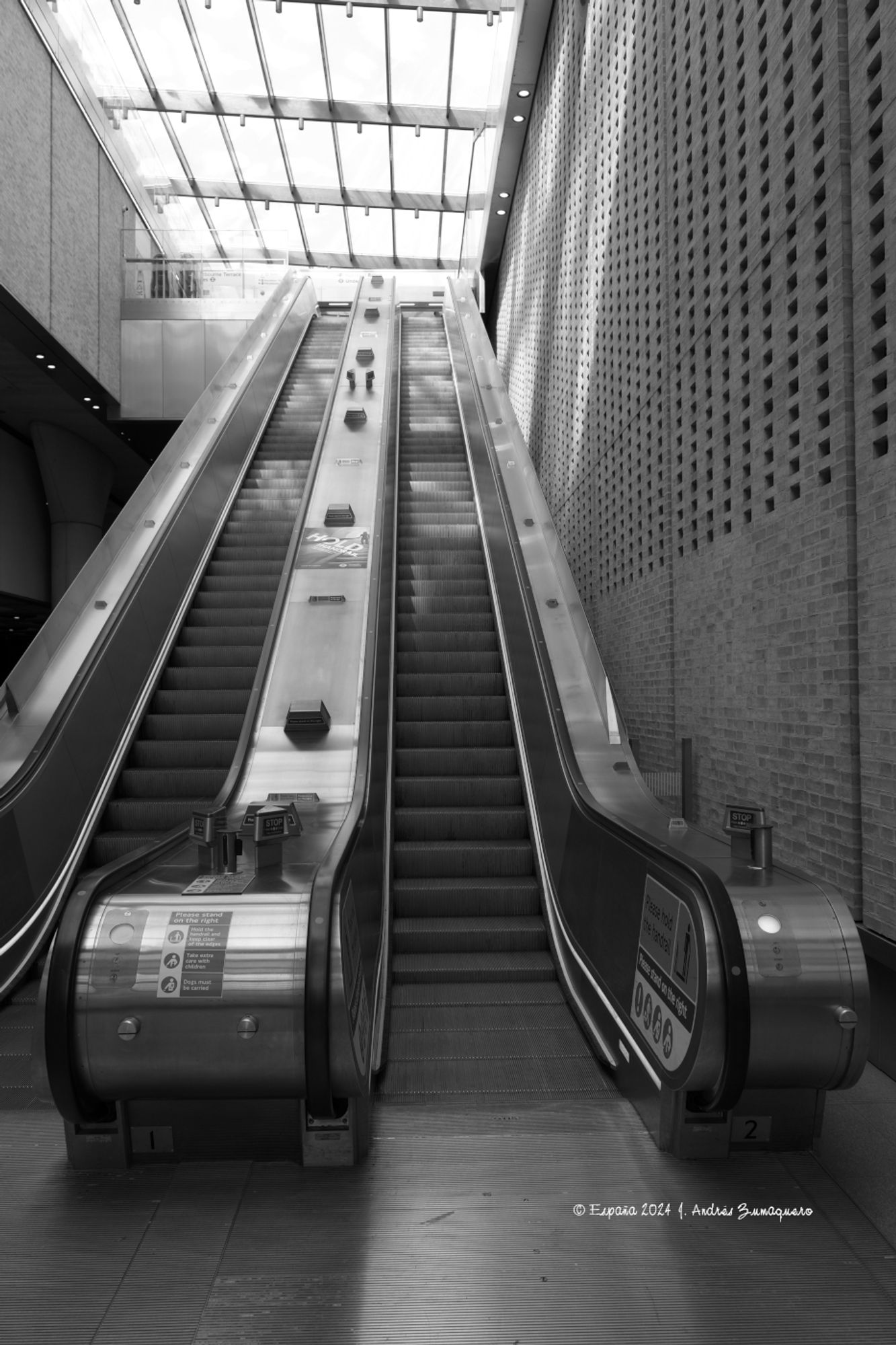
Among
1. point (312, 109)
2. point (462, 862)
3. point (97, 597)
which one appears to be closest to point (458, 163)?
point (312, 109)

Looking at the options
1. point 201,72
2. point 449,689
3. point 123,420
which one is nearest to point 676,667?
point 449,689

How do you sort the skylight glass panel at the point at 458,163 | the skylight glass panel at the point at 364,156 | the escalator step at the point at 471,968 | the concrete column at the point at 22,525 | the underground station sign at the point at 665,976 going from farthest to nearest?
the skylight glass panel at the point at 458,163
the skylight glass panel at the point at 364,156
the concrete column at the point at 22,525
the escalator step at the point at 471,968
the underground station sign at the point at 665,976

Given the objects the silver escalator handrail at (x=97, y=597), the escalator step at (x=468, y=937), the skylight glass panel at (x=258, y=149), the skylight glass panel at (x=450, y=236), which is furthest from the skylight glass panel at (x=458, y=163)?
the escalator step at (x=468, y=937)

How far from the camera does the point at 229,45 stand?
658 inches

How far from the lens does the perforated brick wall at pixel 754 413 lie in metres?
3.96

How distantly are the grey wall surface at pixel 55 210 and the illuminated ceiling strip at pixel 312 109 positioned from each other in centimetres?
401

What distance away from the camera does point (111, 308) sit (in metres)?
14.4

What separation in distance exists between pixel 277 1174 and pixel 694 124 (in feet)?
21.9

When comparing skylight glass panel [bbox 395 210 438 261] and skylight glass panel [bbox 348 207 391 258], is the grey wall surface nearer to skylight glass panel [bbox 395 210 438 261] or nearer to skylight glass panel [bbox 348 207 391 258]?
skylight glass panel [bbox 348 207 391 258]

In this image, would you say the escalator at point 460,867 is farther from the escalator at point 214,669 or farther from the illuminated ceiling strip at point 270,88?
the illuminated ceiling strip at point 270,88

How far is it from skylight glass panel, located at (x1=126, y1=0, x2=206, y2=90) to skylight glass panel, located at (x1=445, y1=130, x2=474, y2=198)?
541 cm

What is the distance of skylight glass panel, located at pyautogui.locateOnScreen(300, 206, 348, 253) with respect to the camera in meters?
22.4

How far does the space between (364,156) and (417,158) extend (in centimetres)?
119

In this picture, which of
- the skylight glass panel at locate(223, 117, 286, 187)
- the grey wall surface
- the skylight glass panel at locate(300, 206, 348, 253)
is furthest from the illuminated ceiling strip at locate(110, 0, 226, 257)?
the skylight glass panel at locate(300, 206, 348, 253)
